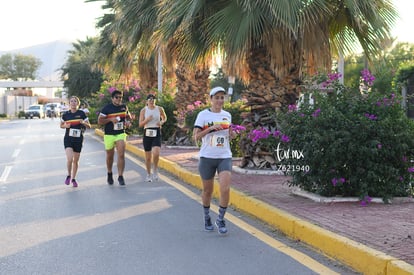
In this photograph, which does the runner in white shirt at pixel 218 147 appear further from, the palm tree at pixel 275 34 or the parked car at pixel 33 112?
the parked car at pixel 33 112

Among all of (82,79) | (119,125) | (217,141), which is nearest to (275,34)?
(119,125)

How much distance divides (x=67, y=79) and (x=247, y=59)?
41211mm

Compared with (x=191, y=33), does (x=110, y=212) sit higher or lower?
lower

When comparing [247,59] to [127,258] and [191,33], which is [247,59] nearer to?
[191,33]

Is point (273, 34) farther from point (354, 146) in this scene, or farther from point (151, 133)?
point (354, 146)

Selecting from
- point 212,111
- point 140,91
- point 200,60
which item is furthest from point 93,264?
point 140,91

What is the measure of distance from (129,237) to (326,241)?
242 centimetres

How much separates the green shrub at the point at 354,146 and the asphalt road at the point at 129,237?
128cm

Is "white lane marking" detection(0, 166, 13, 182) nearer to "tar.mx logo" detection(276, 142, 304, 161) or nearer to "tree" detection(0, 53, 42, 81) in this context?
"tar.mx logo" detection(276, 142, 304, 161)

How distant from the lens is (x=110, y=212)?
357 inches

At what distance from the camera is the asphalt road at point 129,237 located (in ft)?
19.8

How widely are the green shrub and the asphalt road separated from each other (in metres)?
1.28

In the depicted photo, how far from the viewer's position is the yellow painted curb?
540 centimetres

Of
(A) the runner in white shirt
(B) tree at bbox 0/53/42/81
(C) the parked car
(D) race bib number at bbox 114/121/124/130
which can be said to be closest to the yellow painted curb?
(A) the runner in white shirt
